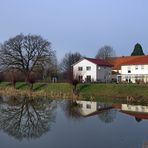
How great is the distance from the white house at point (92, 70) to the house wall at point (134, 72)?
152 inches

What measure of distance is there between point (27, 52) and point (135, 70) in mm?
23462

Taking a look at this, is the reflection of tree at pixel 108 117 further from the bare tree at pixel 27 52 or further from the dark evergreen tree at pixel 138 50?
the dark evergreen tree at pixel 138 50

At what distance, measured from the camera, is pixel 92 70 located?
60.8m

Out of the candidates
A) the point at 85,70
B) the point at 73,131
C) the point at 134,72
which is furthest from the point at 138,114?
the point at 85,70

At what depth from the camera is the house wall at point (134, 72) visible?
57.9 m

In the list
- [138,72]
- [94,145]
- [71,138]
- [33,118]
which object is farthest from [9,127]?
[138,72]

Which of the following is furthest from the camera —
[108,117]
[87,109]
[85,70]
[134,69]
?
[85,70]

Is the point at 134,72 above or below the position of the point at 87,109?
above

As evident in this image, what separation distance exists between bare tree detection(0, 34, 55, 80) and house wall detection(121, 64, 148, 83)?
16642 mm

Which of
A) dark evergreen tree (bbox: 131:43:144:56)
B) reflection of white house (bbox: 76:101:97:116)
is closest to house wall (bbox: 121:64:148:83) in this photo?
reflection of white house (bbox: 76:101:97:116)

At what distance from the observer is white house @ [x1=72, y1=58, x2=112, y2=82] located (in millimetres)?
60500

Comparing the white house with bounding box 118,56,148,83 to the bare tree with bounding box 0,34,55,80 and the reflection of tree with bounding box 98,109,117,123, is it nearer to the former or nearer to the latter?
the bare tree with bounding box 0,34,55,80

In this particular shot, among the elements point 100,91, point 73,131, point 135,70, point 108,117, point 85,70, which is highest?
point 85,70

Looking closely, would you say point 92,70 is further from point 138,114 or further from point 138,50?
point 138,114
